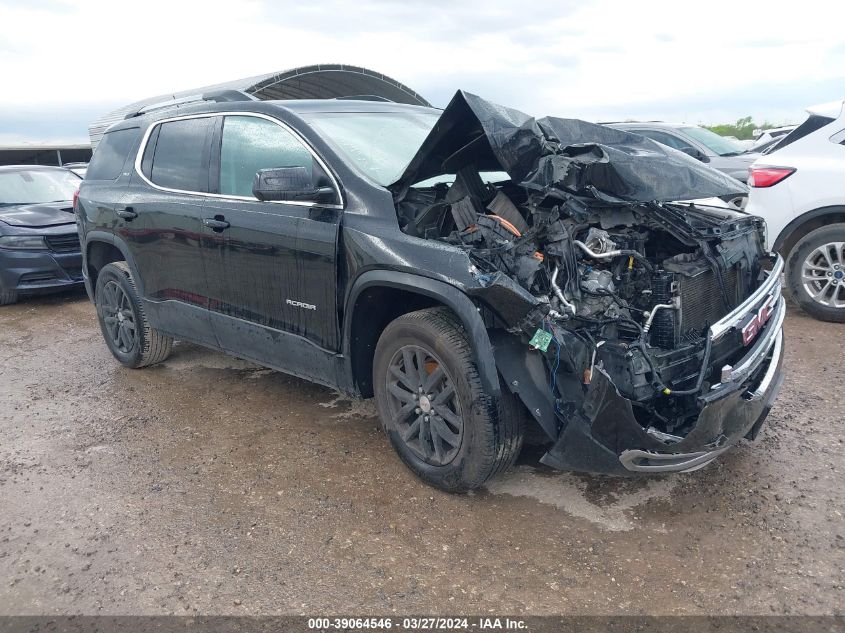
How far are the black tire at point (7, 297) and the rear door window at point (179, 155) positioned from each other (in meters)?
4.35

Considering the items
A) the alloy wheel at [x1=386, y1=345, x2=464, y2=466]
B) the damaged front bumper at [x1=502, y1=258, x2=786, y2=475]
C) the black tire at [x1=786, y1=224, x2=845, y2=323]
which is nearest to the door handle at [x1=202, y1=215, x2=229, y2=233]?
the alloy wheel at [x1=386, y1=345, x2=464, y2=466]

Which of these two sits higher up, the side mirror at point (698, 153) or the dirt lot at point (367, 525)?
the side mirror at point (698, 153)

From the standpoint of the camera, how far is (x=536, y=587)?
269 centimetres

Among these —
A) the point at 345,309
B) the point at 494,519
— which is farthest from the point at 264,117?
the point at 494,519

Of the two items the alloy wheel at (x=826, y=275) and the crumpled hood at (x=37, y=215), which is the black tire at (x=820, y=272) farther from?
the crumpled hood at (x=37, y=215)

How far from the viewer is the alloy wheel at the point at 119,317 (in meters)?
5.43

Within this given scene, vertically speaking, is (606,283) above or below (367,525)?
above

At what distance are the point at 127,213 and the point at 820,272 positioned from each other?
5.65 m

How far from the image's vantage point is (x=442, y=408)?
3266mm

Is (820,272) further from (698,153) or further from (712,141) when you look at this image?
(712,141)

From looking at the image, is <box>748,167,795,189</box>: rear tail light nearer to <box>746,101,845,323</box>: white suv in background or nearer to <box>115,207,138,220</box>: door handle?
<box>746,101,845,323</box>: white suv in background

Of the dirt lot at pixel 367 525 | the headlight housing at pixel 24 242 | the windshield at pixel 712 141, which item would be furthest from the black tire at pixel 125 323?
the windshield at pixel 712 141

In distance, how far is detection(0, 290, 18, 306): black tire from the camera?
8188mm

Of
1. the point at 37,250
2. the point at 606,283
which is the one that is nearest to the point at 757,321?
the point at 606,283
